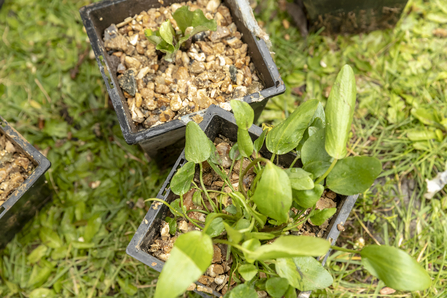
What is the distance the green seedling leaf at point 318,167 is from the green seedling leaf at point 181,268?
0.87 ft

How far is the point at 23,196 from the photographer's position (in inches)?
37.2

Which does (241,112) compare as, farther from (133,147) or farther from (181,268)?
(133,147)

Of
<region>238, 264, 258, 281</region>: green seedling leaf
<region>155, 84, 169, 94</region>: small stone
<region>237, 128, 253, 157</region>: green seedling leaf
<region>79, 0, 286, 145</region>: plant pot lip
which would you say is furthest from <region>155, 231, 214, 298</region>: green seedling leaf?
<region>155, 84, 169, 94</region>: small stone

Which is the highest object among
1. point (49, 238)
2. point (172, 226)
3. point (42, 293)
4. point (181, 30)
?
point (181, 30)

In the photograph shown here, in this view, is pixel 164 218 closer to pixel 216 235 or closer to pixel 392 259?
pixel 216 235

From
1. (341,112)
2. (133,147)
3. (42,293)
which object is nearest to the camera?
(341,112)

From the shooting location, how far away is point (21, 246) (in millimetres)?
1113

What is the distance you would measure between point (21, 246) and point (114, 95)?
651 millimetres

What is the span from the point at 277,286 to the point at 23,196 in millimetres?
735

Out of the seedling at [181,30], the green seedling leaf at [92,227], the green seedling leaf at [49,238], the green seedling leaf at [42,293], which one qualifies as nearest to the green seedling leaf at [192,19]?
the seedling at [181,30]

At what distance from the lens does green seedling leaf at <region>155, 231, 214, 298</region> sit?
0.49 metres

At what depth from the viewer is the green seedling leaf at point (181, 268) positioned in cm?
49

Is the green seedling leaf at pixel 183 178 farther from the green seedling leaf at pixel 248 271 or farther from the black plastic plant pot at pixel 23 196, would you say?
the black plastic plant pot at pixel 23 196

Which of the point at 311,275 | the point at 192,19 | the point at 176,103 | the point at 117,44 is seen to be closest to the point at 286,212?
the point at 311,275
